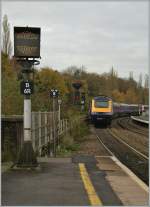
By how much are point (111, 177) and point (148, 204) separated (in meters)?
3.46

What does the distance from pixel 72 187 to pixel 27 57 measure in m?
4.02

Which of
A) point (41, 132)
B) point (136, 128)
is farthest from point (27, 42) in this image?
point (136, 128)

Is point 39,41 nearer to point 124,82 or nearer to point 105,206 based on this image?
point 105,206

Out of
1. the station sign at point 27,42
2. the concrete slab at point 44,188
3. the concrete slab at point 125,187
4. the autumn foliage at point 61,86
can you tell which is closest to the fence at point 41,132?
the autumn foliage at point 61,86

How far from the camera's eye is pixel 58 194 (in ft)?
30.3

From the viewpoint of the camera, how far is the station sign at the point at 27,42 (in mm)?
12531

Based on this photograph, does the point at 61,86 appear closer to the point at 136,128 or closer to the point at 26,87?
the point at 136,128

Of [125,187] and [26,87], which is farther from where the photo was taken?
[26,87]

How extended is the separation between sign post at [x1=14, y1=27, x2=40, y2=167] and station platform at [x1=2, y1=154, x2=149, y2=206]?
0.37 m

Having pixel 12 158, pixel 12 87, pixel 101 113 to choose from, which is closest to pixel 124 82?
pixel 101 113

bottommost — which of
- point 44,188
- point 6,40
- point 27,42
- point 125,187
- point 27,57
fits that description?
point 125,187

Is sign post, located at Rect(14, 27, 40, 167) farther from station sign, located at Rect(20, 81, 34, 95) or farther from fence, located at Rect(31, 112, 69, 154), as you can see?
fence, located at Rect(31, 112, 69, 154)

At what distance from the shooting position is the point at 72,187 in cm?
1012

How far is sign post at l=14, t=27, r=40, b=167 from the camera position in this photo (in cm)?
1254
